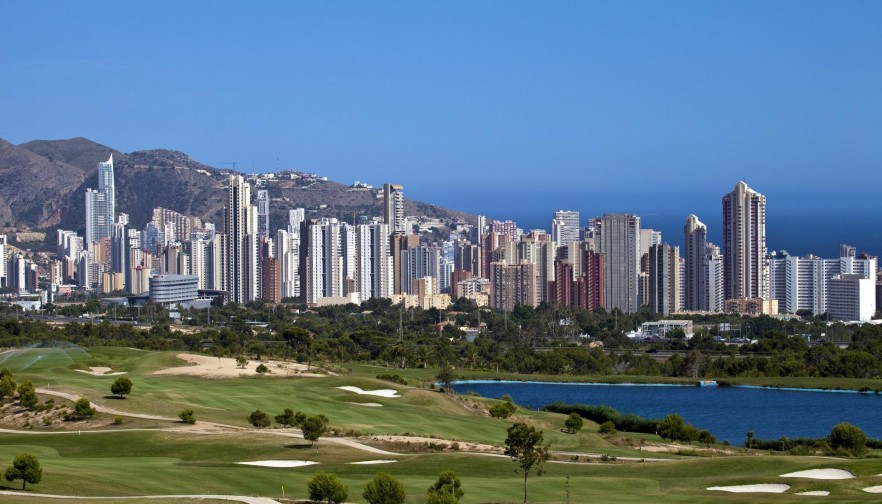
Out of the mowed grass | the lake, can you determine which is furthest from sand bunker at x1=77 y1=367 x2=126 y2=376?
the mowed grass

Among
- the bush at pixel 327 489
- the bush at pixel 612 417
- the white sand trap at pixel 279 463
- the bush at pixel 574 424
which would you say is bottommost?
the bush at pixel 612 417

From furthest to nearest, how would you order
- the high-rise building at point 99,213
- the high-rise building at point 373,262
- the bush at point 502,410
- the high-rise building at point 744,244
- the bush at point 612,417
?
the high-rise building at point 99,213
the high-rise building at point 373,262
the high-rise building at point 744,244
the bush at point 612,417
the bush at point 502,410

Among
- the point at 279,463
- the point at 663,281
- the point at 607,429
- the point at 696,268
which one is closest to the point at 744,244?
the point at 696,268

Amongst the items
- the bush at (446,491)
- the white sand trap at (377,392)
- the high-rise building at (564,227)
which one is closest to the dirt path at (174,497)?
the bush at (446,491)

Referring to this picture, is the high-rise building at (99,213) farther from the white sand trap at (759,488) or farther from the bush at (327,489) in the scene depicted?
the bush at (327,489)

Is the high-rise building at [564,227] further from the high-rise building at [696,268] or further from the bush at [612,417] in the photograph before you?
the bush at [612,417]

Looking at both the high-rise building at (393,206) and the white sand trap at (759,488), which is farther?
the high-rise building at (393,206)

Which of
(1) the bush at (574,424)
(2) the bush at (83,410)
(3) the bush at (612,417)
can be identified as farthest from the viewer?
(3) the bush at (612,417)

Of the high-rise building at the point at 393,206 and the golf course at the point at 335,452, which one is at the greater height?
the high-rise building at the point at 393,206
